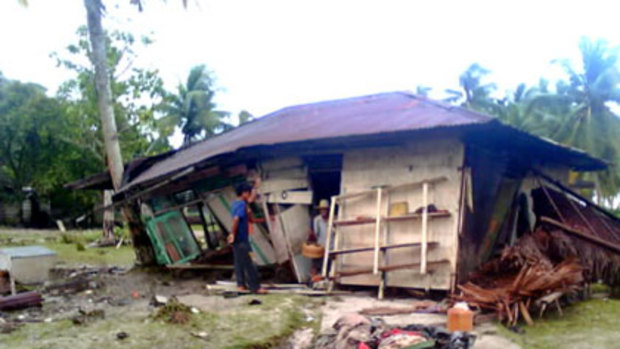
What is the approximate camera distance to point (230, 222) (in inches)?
428

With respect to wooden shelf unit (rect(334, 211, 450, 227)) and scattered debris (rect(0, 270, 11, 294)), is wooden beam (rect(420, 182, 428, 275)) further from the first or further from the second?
scattered debris (rect(0, 270, 11, 294))

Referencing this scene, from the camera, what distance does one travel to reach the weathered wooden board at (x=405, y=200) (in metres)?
7.91

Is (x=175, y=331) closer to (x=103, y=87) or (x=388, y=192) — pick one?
(x=388, y=192)

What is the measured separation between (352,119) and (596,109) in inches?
861

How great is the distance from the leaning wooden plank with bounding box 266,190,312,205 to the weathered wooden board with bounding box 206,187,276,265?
0.74m

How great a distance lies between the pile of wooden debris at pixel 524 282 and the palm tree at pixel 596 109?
19.8m

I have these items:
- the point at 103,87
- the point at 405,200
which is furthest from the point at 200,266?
the point at 103,87

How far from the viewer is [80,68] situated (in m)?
23.0

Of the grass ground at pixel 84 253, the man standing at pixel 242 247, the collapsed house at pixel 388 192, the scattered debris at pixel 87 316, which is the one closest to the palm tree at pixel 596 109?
the collapsed house at pixel 388 192

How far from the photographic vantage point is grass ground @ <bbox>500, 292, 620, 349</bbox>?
5.54m

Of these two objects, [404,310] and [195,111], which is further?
[195,111]

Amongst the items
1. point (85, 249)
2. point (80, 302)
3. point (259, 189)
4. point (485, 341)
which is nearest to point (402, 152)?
A: point (259, 189)

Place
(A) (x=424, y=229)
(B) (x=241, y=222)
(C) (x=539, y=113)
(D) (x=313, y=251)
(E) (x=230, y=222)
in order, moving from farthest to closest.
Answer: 1. (C) (x=539, y=113)
2. (E) (x=230, y=222)
3. (D) (x=313, y=251)
4. (B) (x=241, y=222)
5. (A) (x=424, y=229)

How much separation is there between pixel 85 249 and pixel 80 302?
9850mm
